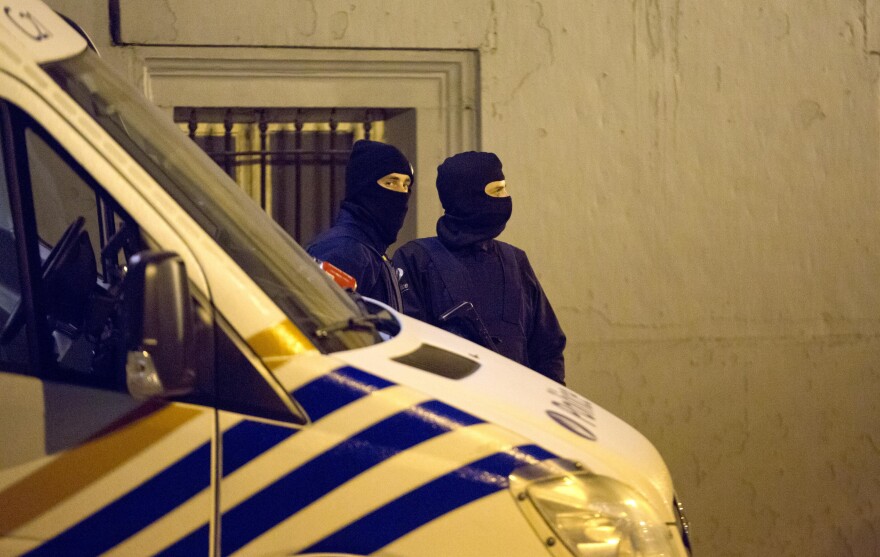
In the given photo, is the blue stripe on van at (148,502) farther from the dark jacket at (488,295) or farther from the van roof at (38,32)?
the dark jacket at (488,295)

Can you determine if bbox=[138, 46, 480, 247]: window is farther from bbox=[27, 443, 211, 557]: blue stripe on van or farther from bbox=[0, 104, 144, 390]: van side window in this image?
bbox=[27, 443, 211, 557]: blue stripe on van

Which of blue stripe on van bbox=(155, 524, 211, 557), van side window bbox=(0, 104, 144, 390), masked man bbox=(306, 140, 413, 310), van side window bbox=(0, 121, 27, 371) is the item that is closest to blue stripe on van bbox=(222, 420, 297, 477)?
blue stripe on van bbox=(155, 524, 211, 557)

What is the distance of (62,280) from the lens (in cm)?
234

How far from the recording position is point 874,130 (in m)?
6.12

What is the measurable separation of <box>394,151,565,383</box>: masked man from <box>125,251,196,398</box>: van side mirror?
217 centimetres

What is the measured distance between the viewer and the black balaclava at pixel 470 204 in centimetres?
436

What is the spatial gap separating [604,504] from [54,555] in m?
1.05

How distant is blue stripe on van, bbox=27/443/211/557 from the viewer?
212cm

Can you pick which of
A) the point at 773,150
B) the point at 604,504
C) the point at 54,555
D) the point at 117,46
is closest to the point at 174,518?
the point at 54,555

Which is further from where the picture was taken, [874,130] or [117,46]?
[874,130]

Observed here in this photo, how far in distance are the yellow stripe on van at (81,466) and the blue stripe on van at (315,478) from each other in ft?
0.68

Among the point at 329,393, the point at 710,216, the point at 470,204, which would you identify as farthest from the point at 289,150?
the point at 329,393

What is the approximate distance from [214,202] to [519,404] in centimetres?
78

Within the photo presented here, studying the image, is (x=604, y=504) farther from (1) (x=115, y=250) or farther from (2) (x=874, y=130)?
(2) (x=874, y=130)
